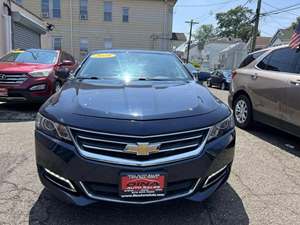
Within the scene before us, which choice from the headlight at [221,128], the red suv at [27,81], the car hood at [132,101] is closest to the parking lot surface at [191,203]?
the headlight at [221,128]

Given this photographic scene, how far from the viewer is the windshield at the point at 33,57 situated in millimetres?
8070

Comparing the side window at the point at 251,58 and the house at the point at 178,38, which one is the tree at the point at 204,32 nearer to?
the house at the point at 178,38

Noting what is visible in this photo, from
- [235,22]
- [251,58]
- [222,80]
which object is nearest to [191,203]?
[251,58]

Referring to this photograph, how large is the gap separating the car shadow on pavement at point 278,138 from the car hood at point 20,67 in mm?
4782

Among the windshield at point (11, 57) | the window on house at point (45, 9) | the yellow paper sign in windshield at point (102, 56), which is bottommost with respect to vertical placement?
the windshield at point (11, 57)

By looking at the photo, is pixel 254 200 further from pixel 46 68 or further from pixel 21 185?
pixel 46 68

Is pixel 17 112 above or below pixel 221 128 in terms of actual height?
below

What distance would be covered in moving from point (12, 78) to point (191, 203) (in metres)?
5.35

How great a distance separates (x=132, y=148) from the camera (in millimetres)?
2404

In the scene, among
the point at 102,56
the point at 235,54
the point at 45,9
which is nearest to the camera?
the point at 102,56

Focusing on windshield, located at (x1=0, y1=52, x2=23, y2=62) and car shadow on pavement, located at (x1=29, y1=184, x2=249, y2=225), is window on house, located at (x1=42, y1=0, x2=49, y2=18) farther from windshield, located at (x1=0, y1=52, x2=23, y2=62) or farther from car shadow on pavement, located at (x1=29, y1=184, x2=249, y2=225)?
car shadow on pavement, located at (x1=29, y1=184, x2=249, y2=225)

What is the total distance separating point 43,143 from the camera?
264cm

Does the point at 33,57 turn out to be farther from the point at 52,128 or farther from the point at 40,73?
the point at 52,128

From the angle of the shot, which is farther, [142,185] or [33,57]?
[33,57]
